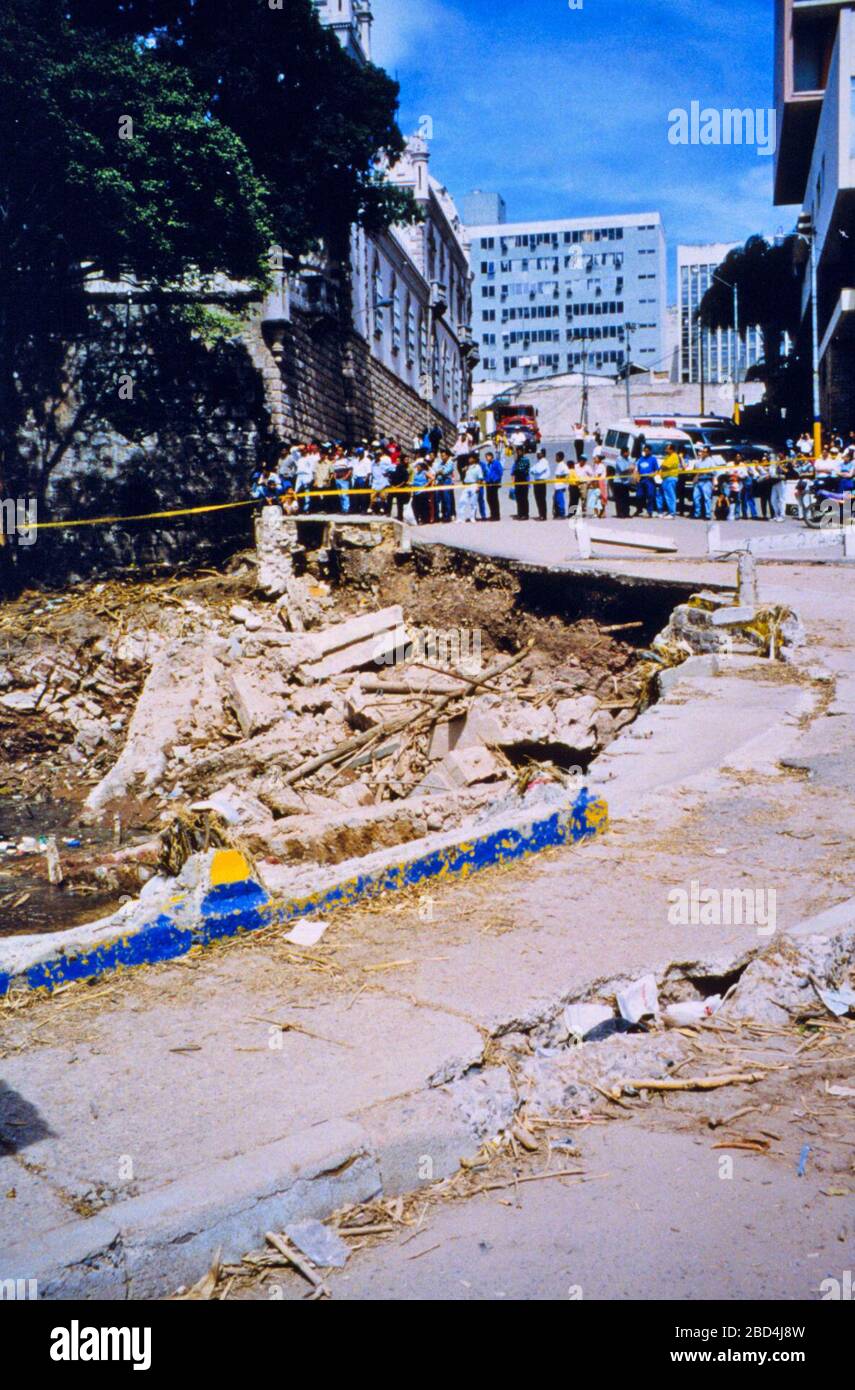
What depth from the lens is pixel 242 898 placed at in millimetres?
4660

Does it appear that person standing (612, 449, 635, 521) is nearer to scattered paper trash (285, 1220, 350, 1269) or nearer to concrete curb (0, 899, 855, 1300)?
concrete curb (0, 899, 855, 1300)

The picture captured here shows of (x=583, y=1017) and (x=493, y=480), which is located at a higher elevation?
(x=493, y=480)

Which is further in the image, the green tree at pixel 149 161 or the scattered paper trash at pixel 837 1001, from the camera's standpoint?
the green tree at pixel 149 161

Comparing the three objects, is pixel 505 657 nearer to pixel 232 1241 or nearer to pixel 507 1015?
pixel 507 1015

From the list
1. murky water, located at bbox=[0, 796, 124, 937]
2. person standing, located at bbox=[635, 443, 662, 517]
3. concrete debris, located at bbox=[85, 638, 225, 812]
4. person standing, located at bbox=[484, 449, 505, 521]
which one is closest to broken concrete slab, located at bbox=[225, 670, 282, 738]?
concrete debris, located at bbox=[85, 638, 225, 812]

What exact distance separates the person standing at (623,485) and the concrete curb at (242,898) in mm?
18162

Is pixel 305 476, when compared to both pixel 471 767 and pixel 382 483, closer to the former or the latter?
pixel 382 483

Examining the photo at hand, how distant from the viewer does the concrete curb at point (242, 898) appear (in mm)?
4156

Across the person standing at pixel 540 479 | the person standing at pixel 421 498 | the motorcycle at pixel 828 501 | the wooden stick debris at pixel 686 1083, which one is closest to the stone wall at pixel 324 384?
the person standing at pixel 421 498

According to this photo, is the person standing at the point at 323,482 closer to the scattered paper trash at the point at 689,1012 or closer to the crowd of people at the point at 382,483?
the crowd of people at the point at 382,483

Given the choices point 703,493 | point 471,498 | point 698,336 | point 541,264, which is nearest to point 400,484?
point 471,498

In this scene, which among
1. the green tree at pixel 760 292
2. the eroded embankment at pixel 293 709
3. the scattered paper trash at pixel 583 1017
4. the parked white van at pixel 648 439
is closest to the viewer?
the scattered paper trash at pixel 583 1017

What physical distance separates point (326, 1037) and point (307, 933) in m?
0.97
